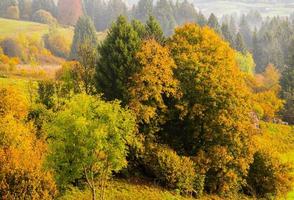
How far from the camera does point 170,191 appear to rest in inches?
1857

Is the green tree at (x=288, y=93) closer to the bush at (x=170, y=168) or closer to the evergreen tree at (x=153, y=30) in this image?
the evergreen tree at (x=153, y=30)

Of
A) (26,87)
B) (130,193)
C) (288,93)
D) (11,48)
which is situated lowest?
(288,93)

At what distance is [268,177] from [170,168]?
600 inches

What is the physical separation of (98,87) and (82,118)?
18.5m

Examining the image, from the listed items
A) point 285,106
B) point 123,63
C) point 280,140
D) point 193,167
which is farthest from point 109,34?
point 285,106

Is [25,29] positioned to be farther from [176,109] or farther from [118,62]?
[176,109]

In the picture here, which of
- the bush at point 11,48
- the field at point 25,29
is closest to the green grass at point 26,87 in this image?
the bush at point 11,48

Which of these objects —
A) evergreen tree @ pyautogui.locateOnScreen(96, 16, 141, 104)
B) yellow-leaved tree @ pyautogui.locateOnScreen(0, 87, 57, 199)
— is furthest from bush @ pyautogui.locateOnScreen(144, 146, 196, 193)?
yellow-leaved tree @ pyautogui.locateOnScreen(0, 87, 57, 199)

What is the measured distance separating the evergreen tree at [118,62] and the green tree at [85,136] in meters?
14.0

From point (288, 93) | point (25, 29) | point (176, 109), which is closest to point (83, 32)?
point (25, 29)

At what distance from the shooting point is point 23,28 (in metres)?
187

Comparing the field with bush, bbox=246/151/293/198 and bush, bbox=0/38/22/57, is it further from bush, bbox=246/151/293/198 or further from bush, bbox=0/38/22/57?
bush, bbox=246/151/293/198

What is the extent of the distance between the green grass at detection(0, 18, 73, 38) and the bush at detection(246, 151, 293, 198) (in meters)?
135

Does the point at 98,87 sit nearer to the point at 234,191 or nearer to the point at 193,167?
the point at 193,167
